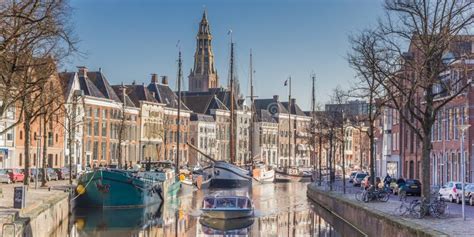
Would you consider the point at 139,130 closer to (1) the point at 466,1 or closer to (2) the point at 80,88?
(2) the point at 80,88

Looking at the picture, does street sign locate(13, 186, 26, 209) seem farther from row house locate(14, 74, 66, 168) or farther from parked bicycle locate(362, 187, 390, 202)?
row house locate(14, 74, 66, 168)

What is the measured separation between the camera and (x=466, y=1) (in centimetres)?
3291

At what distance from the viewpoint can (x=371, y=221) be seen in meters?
35.5

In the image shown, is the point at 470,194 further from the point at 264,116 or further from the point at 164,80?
the point at 264,116

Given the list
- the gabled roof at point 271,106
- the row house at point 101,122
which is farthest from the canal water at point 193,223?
the gabled roof at point 271,106

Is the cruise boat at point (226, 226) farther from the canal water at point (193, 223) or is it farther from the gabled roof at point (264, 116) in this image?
the gabled roof at point (264, 116)

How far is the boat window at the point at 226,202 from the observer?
162ft

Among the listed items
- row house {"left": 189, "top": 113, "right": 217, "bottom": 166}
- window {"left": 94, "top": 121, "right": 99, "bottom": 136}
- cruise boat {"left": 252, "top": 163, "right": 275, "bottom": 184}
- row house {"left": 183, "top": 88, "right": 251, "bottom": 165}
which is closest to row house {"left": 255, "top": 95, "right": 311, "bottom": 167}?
row house {"left": 183, "top": 88, "right": 251, "bottom": 165}

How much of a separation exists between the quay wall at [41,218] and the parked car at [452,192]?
81.0ft

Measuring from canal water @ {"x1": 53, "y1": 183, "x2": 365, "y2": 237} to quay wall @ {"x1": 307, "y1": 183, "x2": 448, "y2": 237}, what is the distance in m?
0.56

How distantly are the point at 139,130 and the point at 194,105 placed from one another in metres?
35.1

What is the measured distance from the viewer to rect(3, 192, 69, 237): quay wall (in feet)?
90.6

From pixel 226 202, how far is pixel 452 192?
14.8m

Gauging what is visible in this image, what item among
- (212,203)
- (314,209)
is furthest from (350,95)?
(314,209)
